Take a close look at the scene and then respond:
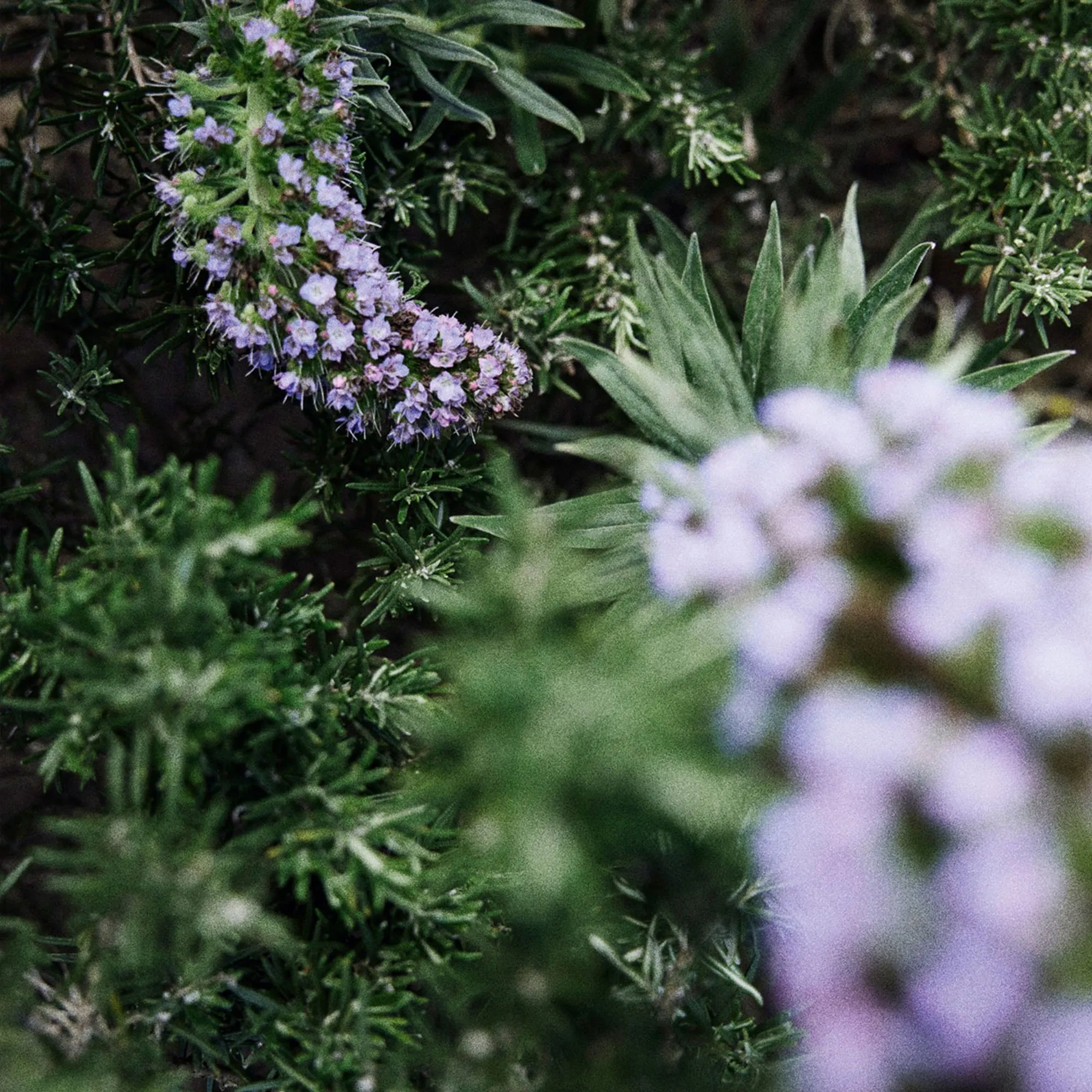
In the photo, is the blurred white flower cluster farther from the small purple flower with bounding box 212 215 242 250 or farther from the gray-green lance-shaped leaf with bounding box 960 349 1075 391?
the small purple flower with bounding box 212 215 242 250

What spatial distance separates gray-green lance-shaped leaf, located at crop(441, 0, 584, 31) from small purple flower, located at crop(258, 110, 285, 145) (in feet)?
1.64

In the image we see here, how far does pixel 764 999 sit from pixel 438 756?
1232 millimetres

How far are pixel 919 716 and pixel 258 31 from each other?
4.39 ft

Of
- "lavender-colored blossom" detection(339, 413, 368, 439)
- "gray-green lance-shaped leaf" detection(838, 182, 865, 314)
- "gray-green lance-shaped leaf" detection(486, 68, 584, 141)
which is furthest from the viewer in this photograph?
"gray-green lance-shaped leaf" detection(486, 68, 584, 141)

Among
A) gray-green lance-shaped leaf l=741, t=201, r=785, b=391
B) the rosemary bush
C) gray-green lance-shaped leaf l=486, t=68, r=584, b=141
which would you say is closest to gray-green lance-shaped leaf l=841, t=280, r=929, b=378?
the rosemary bush

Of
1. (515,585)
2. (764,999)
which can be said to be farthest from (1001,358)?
(515,585)

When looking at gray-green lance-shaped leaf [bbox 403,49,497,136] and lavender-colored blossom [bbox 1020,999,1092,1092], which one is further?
gray-green lance-shaped leaf [bbox 403,49,497,136]

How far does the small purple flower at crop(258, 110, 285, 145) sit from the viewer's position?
4.74ft

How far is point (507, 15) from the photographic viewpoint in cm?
175

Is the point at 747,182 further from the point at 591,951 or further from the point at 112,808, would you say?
the point at 112,808

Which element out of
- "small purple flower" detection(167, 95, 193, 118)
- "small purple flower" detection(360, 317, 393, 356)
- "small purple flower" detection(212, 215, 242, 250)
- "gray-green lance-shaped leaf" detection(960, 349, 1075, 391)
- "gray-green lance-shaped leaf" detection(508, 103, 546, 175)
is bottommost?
"gray-green lance-shaped leaf" detection(960, 349, 1075, 391)

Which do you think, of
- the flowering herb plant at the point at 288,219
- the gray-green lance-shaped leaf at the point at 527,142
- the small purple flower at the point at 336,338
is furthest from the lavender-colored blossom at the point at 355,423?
the gray-green lance-shaped leaf at the point at 527,142

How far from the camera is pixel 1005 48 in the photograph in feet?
6.28

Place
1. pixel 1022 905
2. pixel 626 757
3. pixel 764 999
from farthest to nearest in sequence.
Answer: pixel 764 999 < pixel 626 757 < pixel 1022 905
